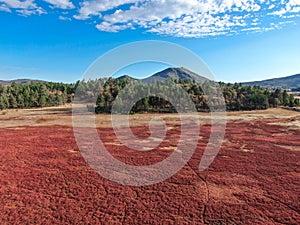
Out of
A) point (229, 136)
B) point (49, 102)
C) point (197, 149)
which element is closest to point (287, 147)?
point (229, 136)

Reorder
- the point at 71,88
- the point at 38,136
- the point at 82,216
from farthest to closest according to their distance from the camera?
1. the point at 71,88
2. the point at 38,136
3. the point at 82,216

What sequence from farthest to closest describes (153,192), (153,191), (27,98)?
(27,98) → (153,191) → (153,192)

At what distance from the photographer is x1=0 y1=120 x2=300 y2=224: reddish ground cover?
1283 cm

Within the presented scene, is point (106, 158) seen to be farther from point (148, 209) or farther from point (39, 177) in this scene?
point (148, 209)

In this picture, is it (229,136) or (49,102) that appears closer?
(229,136)

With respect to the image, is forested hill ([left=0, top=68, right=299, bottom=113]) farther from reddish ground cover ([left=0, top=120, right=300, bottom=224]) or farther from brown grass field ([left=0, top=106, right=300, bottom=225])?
reddish ground cover ([left=0, top=120, right=300, bottom=224])

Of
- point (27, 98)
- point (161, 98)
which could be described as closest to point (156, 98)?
point (161, 98)

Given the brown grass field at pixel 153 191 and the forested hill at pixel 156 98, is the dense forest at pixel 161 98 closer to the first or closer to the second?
the forested hill at pixel 156 98

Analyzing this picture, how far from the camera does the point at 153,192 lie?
51.9 ft

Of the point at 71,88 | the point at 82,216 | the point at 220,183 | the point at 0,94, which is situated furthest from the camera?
the point at 71,88

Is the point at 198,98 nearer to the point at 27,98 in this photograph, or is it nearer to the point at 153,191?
the point at 27,98

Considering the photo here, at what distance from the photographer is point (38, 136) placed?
3441 centimetres

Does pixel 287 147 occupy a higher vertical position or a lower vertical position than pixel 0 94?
lower

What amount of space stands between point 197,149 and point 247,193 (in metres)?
11.6
